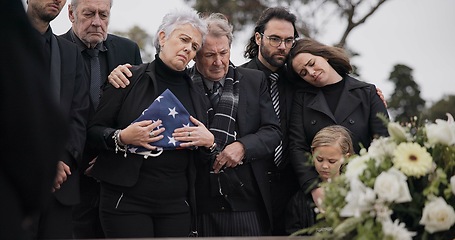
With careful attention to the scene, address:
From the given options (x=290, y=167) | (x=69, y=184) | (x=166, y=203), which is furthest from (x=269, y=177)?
(x=69, y=184)

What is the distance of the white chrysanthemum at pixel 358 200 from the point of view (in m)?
3.12

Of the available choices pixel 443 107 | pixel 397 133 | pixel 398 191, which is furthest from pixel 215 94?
pixel 443 107

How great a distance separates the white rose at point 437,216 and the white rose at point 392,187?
94 mm

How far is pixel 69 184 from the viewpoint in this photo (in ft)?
15.2

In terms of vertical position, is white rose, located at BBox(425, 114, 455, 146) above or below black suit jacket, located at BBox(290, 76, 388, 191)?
above

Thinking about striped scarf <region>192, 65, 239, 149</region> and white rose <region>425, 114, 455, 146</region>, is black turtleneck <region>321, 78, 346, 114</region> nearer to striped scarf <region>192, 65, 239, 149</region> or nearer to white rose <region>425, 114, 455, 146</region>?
striped scarf <region>192, 65, 239, 149</region>

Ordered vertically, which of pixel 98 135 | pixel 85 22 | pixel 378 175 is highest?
pixel 85 22

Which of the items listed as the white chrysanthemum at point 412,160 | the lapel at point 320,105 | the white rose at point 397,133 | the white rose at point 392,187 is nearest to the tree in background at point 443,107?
the lapel at point 320,105

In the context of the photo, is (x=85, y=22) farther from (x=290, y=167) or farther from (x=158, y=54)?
(x=290, y=167)

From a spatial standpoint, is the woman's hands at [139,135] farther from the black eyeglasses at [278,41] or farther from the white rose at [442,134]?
the white rose at [442,134]

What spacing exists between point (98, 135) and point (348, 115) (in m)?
1.82

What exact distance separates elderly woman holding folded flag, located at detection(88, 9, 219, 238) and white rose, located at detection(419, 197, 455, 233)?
1.85 metres

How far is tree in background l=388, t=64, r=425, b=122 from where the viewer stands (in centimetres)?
2494

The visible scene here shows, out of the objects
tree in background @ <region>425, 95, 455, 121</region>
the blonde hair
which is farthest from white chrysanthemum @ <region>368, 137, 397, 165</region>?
tree in background @ <region>425, 95, 455, 121</region>
